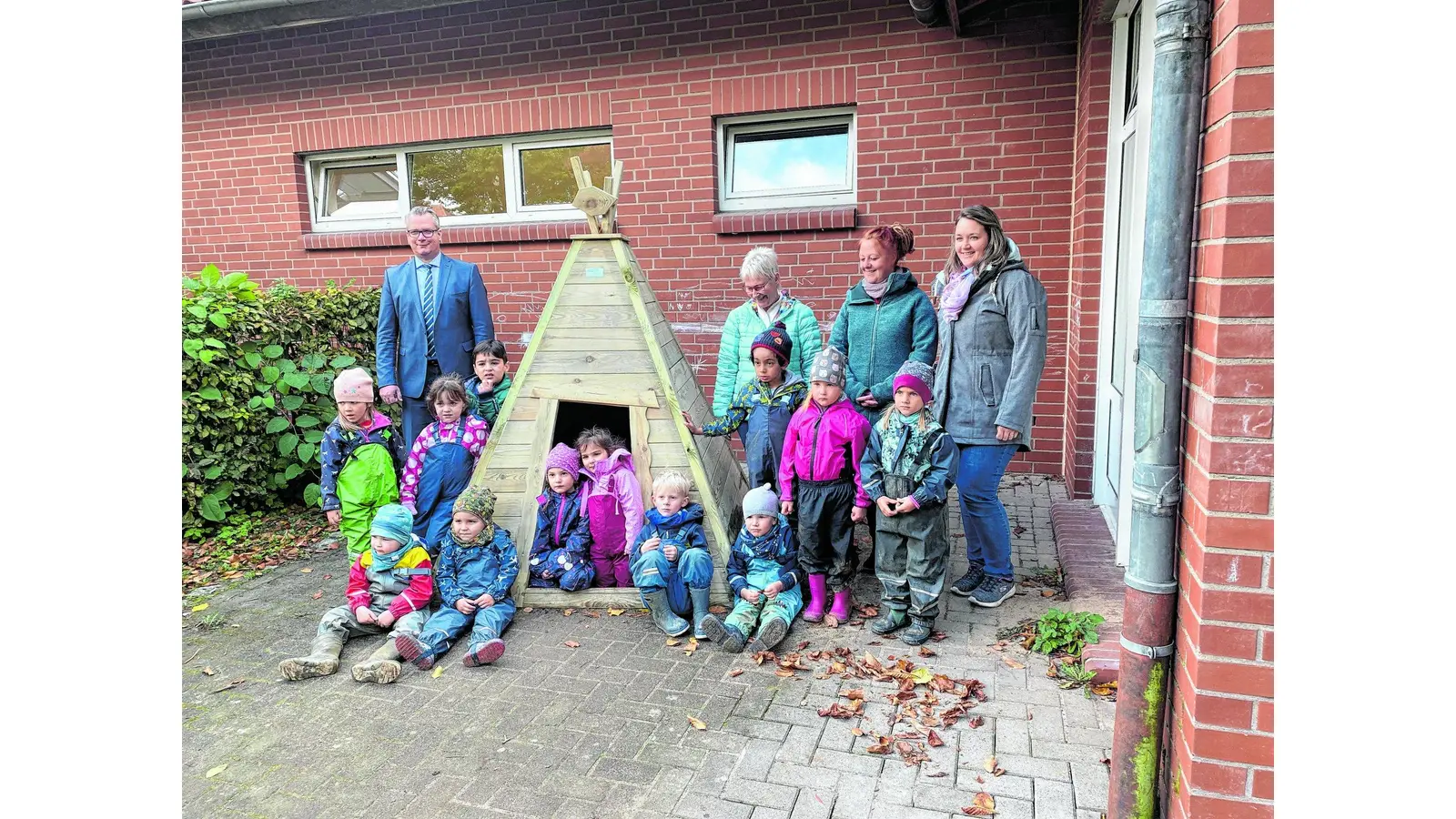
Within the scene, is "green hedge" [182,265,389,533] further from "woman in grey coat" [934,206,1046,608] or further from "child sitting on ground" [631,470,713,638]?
"woman in grey coat" [934,206,1046,608]

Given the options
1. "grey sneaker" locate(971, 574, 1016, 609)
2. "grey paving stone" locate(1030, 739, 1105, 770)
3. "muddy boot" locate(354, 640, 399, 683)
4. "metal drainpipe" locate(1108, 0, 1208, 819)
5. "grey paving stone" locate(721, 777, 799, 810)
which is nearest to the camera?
"metal drainpipe" locate(1108, 0, 1208, 819)

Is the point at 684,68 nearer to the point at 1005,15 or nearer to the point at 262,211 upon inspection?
the point at 1005,15

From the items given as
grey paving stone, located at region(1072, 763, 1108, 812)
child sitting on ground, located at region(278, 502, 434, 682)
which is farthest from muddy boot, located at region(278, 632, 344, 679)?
grey paving stone, located at region(1072, 763, 1108, 812)

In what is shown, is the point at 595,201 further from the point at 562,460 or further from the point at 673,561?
the point at 673,561

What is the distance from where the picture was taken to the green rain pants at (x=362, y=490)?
4.40 metres

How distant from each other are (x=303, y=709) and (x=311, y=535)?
8.83ft

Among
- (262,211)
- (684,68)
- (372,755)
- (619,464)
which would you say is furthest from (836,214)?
(262,211)

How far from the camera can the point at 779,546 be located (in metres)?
4.02

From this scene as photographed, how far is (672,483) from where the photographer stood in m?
4.00

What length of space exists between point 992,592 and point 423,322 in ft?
12.2

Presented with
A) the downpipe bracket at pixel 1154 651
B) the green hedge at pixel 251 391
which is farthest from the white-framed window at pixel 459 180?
the downpipe bracket at pixel 1154 651

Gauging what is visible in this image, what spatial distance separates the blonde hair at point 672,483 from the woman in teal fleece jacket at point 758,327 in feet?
1.78

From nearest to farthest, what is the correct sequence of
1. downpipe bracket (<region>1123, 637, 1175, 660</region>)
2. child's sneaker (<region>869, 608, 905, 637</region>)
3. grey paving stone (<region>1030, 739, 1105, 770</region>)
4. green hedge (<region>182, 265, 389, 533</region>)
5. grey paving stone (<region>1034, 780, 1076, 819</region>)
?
downpipe bracket (<region>1123, 637, 1175, 660</region>) < grey paving stone (<region>1034, 780, 1076, 819</region>) < grey paving stone (<region>1030, 739, 1105, 770</region>) < child's sneaker (<region>869, 608, 905, 637</region>) < green hedge (<region>182, 265, 389, 533</region>)

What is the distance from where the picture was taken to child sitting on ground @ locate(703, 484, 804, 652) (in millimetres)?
3693
